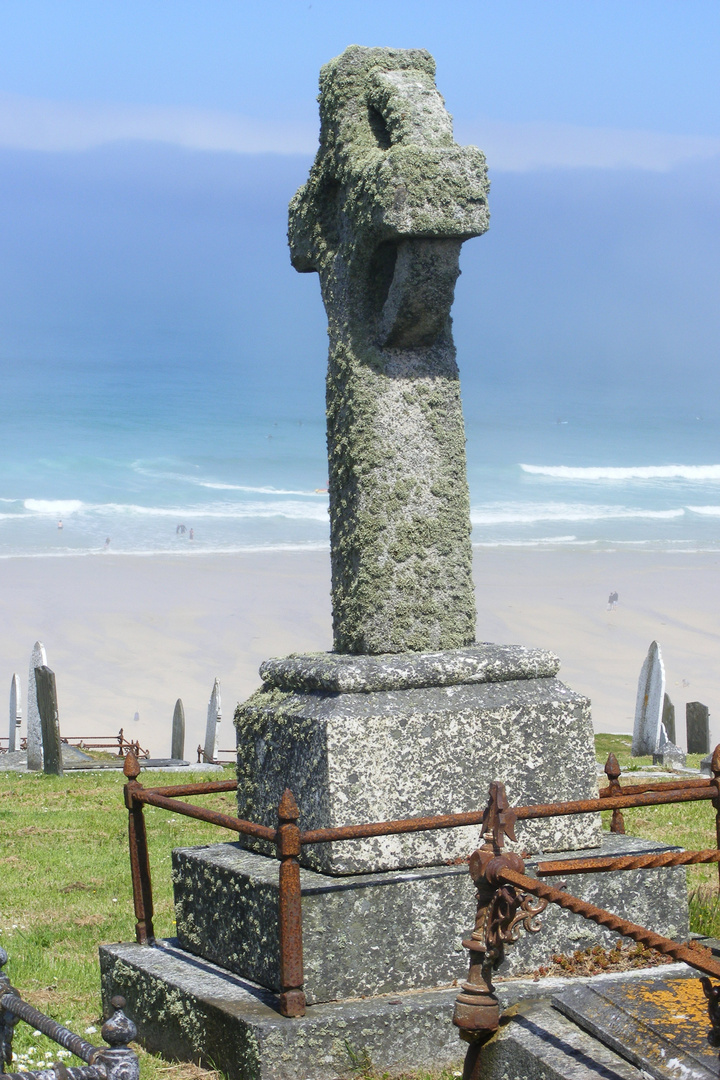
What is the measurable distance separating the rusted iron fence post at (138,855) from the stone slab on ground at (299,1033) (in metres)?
0.58

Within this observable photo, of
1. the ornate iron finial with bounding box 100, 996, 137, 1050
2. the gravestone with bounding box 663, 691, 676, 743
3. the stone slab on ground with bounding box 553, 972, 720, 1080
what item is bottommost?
the gravestone with bounding box 663, 691, 676, 743

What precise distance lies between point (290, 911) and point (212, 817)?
50cm

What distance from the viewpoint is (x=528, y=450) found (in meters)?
87.8

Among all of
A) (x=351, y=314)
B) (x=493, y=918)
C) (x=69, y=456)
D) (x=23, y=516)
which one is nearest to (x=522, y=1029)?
(x=493, y=918)

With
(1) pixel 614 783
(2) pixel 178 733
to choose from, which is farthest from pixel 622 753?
(1) pixel 614 783

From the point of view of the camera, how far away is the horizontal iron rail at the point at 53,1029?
9.03ft

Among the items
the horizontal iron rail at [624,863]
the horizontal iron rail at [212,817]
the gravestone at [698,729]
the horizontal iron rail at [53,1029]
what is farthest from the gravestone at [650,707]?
the horizontal iron rail at [53,1029]

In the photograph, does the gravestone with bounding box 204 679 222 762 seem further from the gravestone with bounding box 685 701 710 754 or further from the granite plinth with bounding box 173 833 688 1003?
the granite plinth with bounding box 173 833 688 1003

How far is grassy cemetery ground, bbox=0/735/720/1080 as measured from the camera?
206 inches

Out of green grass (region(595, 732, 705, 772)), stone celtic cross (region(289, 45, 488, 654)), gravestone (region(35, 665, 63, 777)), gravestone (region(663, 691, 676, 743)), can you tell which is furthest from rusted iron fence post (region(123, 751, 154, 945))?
gravestone (region(663, 691, 676, 743))

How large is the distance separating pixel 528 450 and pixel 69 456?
33194 millimetres

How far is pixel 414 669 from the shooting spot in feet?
14.8

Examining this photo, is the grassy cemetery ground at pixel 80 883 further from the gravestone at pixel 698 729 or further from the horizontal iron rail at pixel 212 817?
the gravestone at pixel 698 729

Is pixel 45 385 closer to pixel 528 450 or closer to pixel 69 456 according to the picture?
pixel 69 456
